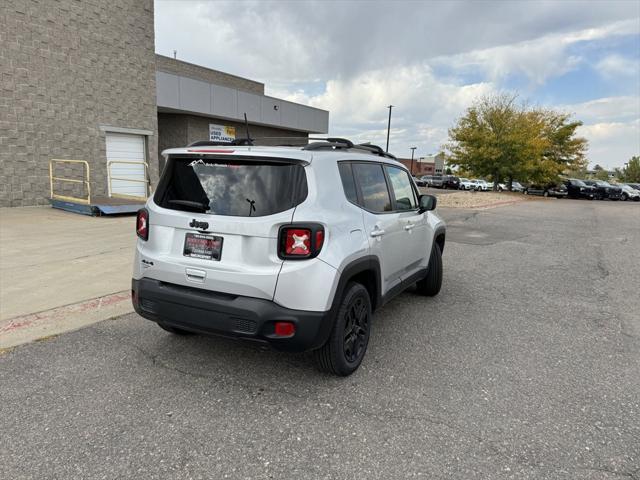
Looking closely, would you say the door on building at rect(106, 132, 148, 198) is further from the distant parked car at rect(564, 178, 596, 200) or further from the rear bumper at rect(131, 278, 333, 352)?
the distant parked car at rect(564, 178, 596, 200)

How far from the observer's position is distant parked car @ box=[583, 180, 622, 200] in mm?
38844

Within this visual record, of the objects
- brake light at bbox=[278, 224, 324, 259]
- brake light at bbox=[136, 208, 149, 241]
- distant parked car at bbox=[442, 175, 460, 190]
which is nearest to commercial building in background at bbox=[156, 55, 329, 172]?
brake light at bbox=[136, 208, 149, 241]

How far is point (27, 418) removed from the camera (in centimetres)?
276

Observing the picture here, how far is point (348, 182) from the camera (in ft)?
11.4

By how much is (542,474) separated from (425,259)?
115 inches

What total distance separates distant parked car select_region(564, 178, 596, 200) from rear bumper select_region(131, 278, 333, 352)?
139 feet

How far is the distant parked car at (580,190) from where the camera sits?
38.2 m

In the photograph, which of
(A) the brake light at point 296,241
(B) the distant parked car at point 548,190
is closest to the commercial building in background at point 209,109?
(A) the brake light at point 296,241

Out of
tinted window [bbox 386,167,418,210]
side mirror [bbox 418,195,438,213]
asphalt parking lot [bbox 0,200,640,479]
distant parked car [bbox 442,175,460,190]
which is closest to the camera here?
asphalt parking lot [bbox 0,200,640,479]

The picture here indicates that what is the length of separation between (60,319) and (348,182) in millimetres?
3298

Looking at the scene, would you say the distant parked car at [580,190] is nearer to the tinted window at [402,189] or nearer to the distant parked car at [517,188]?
the distant parked car at [517,188]

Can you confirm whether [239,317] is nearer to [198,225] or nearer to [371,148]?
[198,225]

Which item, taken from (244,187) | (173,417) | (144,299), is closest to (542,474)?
(173,417)

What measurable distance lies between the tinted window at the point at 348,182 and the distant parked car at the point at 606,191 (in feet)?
140
